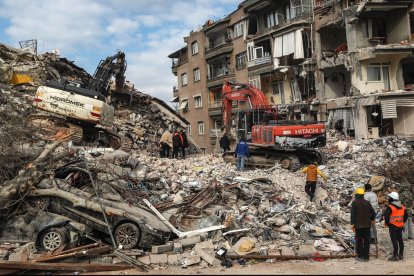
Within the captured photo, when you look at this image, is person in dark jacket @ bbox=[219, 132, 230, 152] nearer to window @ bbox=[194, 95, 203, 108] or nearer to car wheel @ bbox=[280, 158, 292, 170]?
car wheel @ bbox=[280, 158, 292, 170]

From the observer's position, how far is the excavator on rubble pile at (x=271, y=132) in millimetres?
16891

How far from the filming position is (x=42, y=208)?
9664 millimetres

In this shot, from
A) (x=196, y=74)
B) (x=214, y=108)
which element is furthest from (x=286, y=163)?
(x=196, y=74)

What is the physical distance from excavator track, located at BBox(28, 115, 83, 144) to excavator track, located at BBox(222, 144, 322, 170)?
23.6ft

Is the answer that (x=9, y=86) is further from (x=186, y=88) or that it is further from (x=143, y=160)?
(x=186, y=88)

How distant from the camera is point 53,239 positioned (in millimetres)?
8922

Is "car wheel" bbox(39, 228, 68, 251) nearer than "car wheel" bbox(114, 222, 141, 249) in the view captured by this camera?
Yes

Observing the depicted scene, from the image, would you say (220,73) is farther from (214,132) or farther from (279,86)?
(279,86)

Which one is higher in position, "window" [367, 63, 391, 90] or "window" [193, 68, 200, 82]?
"window" [193, 68, 200, 82]

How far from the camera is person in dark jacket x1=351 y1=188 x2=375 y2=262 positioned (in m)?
8.77

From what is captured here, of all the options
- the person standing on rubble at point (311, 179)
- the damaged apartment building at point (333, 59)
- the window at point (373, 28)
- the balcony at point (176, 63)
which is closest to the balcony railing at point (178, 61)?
the balcony at point (176, 63)

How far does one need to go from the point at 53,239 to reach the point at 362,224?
640 cm

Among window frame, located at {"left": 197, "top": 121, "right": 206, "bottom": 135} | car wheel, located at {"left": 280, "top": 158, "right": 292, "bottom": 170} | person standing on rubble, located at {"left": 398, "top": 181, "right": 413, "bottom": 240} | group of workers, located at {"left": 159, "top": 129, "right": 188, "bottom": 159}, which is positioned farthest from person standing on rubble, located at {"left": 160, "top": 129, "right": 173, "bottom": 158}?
window frame, located at {"left": 197, "top": 121, "right": 206, "bottom": 135}

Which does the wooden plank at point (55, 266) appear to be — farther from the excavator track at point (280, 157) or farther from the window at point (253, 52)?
the window at point (253, 52)
